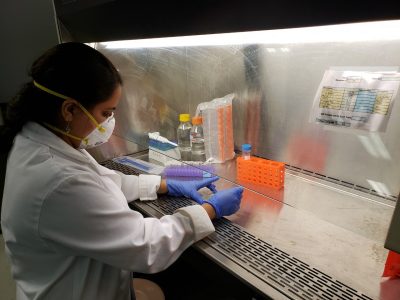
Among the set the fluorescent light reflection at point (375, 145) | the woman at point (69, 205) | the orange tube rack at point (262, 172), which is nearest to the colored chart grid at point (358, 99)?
the fluorescent light reflection at point (375, 145)

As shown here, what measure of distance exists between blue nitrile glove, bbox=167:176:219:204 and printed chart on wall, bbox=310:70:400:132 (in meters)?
0.55

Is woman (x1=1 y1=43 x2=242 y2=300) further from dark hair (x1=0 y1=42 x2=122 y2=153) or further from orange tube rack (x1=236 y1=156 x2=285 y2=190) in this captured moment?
orange tube rack (x1=236 y1=156 x2=285 y2=190)

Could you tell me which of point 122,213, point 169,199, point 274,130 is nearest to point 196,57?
point 274,130

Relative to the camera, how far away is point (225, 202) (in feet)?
3.42

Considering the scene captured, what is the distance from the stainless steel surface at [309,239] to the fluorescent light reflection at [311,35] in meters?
0.58

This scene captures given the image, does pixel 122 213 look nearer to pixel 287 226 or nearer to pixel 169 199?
pixel 169 199

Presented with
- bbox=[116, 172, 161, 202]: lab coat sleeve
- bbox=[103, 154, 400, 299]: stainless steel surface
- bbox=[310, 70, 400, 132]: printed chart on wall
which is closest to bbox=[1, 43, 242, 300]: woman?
bbox=[103, 154, 400, 299]: stainless steel surface

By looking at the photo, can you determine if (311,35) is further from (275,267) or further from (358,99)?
(275,267)

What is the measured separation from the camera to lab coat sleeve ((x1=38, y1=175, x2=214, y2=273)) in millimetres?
754

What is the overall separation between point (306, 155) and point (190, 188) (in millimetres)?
543

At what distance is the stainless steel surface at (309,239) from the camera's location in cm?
74

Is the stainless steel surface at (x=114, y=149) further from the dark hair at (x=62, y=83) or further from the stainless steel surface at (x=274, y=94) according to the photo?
the dark hair at (x=62, y=83)

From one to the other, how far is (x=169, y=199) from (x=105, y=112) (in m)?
0.51

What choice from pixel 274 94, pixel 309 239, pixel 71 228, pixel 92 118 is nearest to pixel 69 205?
pixel 71 228
